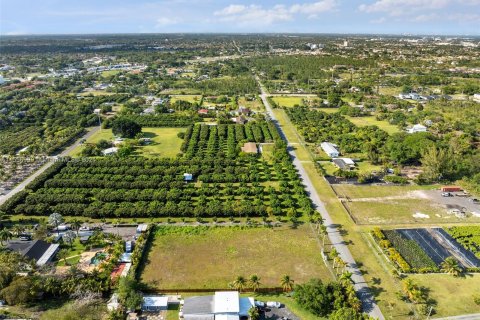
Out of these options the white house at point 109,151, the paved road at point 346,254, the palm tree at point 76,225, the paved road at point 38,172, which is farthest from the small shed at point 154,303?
the white house at point 109,151

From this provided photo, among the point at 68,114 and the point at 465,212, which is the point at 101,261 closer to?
the point at 465,212

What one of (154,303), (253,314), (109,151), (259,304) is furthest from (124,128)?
(253,314)

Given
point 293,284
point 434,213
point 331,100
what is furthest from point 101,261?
point 331,100

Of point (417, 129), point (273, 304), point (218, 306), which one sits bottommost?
point (273, 304)

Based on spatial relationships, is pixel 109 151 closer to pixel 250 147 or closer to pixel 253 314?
pixel 250 147

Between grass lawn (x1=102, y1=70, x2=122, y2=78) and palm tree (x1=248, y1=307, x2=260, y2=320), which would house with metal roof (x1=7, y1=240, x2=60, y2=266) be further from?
grass lawn (x1=102, y1=70, x2=122, y2=78)

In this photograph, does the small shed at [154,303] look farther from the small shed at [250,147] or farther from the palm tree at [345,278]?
the small shed at [250,147]
